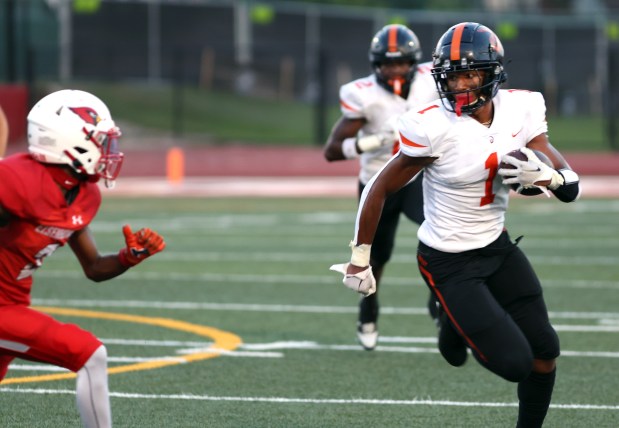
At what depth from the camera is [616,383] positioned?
6965 mm

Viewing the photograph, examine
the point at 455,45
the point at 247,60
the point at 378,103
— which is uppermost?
the point at 455,45

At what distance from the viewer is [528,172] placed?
17.1 ft

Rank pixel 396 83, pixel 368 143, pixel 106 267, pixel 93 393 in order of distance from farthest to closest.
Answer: pixel 396 83
pixel 368 143
pixel 106 267
pixel 93 393

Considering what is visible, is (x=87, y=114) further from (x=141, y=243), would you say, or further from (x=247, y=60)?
(x=247, y=60)

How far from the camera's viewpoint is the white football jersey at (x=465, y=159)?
17.7 ft

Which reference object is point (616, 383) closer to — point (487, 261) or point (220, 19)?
point (487, 261)

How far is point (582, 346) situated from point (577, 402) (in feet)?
5.01

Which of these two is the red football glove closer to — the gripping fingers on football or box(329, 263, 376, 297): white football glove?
the gripping fingers on football

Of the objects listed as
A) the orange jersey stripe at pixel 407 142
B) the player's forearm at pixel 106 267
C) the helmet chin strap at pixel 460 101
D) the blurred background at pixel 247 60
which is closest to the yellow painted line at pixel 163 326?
the player's forearm at pixel 106 267

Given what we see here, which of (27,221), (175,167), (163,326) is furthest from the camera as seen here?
(175,167)

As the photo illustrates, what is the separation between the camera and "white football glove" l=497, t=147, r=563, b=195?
522cm

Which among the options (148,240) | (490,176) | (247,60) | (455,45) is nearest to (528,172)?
(490,176)

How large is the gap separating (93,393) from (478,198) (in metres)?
1.87

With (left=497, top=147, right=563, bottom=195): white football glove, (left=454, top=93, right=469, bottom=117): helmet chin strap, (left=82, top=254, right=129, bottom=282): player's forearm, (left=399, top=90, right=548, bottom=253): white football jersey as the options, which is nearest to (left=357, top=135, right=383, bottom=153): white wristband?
(left=399, top=90, right=548, bottom=253): white football jersey
